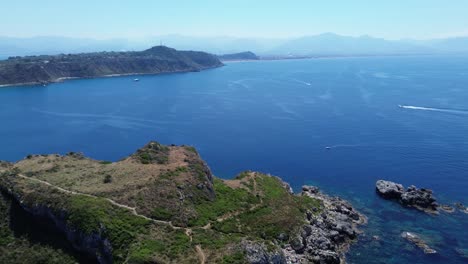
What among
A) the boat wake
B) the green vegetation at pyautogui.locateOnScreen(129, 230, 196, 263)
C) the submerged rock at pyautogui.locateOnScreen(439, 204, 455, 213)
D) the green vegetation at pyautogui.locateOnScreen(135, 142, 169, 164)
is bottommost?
the submerged rock at pyautogui.locateOnScreen(439, 204, 455, 213)

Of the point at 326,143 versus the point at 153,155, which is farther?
the point at 326,143

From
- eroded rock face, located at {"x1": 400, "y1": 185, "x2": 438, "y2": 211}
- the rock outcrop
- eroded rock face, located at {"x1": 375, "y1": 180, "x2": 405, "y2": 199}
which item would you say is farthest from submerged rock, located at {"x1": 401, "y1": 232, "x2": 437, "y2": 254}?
eroded rock face, located at {"x1": 375, "y1": 180, "x2": 405, "y2": 199}

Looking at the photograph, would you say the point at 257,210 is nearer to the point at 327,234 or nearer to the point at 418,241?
the point at 327,234

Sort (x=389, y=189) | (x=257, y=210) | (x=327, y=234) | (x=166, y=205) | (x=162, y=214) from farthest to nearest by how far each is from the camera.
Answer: (x=389, y=189) → (x=257, y=210) → (x=327, y=234) → (x=166, y=205) → (x=162, y=214)

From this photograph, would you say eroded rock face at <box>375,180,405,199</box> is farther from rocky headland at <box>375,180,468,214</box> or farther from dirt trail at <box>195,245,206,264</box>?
dirt trail at <box>195,245,206,264</box>

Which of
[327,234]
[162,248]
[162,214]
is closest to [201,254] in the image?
[162,248]

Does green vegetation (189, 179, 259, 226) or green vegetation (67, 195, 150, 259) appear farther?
green vegetation (189, 179, 259, 226)

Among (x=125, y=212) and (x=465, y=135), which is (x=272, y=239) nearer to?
(x=125, y=212)

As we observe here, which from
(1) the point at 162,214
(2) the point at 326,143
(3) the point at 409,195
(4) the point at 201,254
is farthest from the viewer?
(2) the point at 326,143
